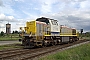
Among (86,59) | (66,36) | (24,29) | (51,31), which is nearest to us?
Answer: (86,59)

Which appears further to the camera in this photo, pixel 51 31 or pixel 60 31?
pixel 60 31

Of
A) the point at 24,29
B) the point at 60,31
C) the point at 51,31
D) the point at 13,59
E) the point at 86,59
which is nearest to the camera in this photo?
the point at 86,59

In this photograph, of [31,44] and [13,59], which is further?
[31,44]

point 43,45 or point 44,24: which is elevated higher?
point 44,24

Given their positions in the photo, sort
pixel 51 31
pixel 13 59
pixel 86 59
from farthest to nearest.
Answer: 1. pixel 51 31
2. pixel 13 59
3. pixel 86 59

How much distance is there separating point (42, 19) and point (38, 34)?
3615 mm

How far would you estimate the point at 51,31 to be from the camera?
26.0 metres

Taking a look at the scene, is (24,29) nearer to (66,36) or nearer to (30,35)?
(30,35)

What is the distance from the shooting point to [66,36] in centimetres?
3231

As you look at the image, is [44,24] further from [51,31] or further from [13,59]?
[13,59]

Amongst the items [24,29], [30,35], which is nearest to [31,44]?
[30,35]

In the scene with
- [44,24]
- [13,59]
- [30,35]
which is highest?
[44,24]

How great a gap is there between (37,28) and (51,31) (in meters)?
3.33

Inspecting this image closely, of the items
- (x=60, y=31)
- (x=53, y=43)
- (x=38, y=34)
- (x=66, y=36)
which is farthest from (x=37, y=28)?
(x=66, y=36)
